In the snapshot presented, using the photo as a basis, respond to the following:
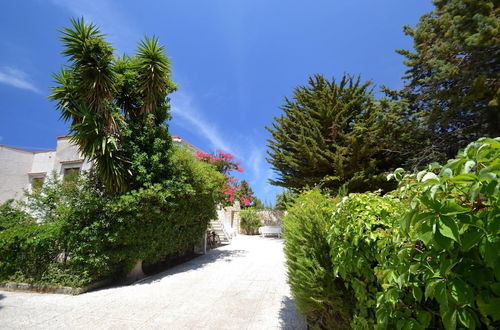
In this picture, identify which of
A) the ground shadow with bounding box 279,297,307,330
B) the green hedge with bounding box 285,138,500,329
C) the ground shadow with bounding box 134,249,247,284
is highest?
the green hedge with bounding box 285,138,500,329

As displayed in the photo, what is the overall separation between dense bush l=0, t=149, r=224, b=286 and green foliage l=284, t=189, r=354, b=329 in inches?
187

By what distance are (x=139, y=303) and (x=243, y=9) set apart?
10.4 meters

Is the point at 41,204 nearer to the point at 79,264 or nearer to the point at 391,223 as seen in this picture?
the point at 79,264

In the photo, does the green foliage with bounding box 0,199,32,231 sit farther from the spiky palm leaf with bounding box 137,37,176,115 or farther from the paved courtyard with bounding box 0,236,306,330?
the spiky palm leaf with bounding box 137,37,176,115

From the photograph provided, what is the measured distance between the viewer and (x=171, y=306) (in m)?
4.35

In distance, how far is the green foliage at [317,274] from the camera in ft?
7.58

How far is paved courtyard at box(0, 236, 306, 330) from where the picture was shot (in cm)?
364

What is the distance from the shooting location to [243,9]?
8508 millimetres

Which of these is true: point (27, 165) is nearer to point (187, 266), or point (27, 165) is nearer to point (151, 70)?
point (151, 70)

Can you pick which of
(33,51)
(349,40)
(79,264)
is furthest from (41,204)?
(349,40)

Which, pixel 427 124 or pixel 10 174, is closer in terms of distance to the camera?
pixel 427 124

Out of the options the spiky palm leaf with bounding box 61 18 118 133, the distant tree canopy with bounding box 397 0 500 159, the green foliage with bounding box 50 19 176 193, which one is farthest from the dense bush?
the distant tree canopy with bounding box 397 0 500 159

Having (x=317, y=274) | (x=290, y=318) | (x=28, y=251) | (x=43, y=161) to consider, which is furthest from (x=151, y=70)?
(x=43, y=161)

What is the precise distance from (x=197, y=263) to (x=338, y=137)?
35.0 feet
